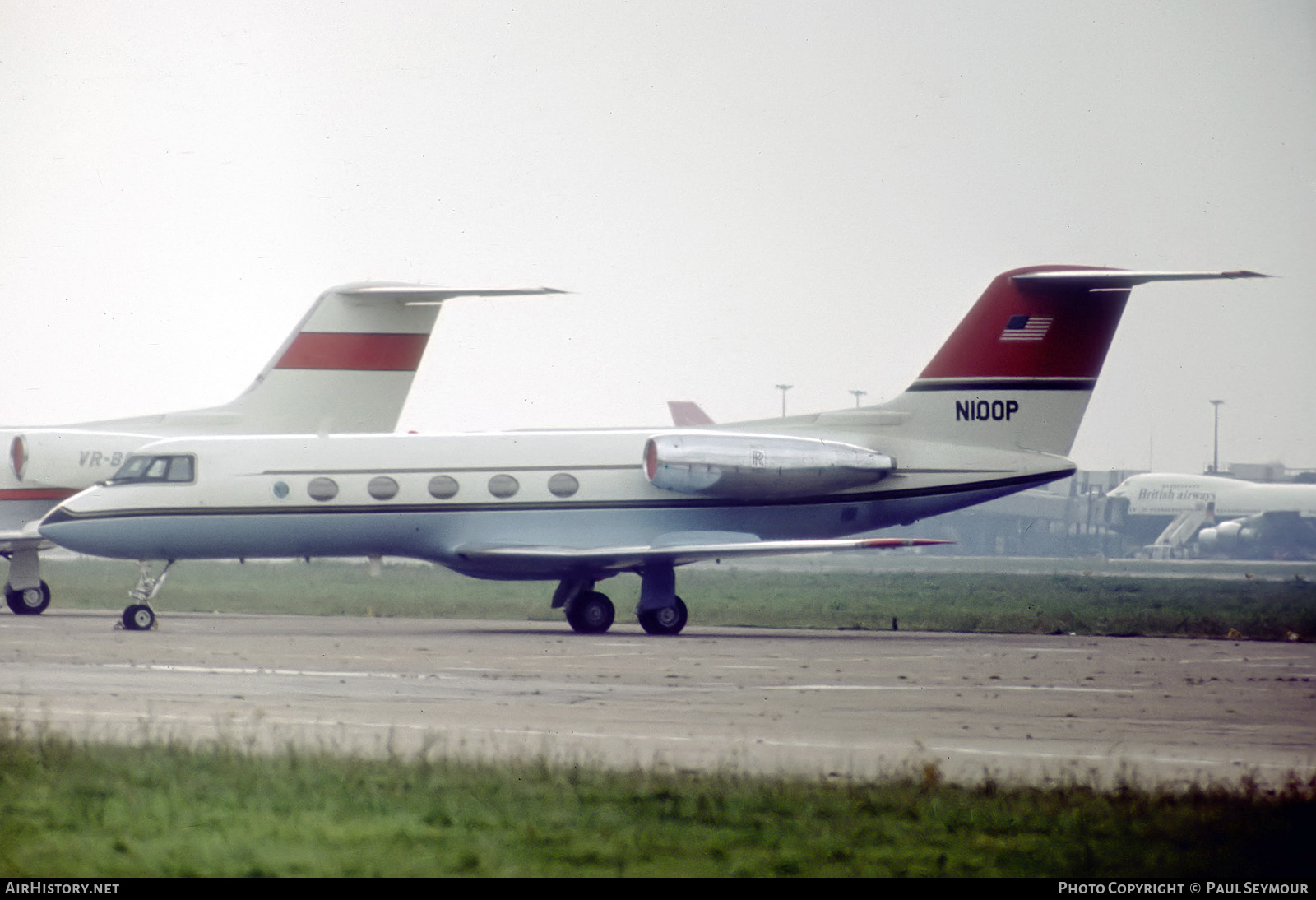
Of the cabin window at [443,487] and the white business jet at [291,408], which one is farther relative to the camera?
the white business jet at [291,408]

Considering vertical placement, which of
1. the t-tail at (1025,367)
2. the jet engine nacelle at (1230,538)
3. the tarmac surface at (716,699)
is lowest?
the jet engine nacelle at (1230,538)

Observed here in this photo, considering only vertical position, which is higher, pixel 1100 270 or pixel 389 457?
pixel 1100 270

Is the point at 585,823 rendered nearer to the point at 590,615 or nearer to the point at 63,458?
the point at 590,615

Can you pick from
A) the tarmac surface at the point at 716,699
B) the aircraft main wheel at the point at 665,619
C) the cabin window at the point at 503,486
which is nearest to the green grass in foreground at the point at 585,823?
the tarmac surface at the point at 716,699

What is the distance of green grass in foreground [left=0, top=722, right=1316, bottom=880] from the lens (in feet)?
25.3

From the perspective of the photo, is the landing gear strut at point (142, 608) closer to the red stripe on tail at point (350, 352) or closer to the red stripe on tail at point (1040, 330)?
the red stripe on tail at point (350, 352)

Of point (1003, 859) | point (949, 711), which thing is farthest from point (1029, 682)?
point (1003, 859)

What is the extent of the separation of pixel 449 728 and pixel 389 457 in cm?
1388

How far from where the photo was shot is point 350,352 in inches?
1270

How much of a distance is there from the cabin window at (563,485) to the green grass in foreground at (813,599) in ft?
14.4

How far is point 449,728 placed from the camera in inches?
506

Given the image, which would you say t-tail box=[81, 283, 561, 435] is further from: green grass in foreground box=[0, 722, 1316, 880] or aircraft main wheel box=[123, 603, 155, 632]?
green grass in foreground box=[0, 722, 1316, 880]

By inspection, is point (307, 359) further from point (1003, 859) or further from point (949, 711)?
point (1003, 859)

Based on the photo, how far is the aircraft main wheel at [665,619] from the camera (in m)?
25.7
